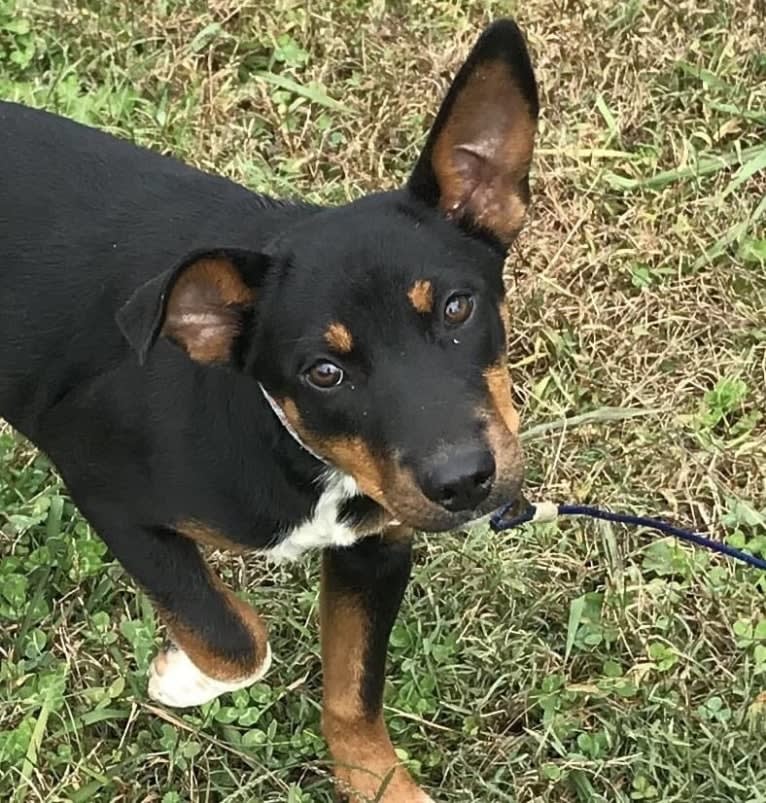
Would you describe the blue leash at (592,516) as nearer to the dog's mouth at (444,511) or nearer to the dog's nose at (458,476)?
the dog's mouth at (444,511)

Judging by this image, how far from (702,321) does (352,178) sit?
4.50ft

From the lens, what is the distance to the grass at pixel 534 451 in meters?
4.02

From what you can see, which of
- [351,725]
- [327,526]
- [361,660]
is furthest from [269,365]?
[351,725]

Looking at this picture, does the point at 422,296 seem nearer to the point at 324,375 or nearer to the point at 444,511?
the point at 324,375

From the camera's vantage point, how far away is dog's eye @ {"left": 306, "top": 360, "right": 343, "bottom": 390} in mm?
3064

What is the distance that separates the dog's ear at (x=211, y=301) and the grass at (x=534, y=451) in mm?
1250

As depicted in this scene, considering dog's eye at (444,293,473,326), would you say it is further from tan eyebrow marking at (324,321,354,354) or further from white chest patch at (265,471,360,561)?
white chest patch at (265,471,360,561)

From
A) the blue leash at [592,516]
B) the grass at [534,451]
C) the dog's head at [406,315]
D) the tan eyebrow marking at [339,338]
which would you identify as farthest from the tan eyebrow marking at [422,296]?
the grass at [534,451]

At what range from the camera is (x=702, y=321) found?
5.00 meters

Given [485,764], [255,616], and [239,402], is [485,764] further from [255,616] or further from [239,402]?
[239,402]

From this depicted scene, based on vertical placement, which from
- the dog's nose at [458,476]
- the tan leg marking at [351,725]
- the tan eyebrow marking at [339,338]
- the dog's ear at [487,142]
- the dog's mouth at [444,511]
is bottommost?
the tan leg marking at [351,725]

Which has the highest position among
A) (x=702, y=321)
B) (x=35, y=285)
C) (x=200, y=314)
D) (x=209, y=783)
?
(x=200, y=314)

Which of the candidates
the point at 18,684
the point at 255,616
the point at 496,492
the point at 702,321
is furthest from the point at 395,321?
the point at 702,321

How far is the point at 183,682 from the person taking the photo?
3.73 metres
